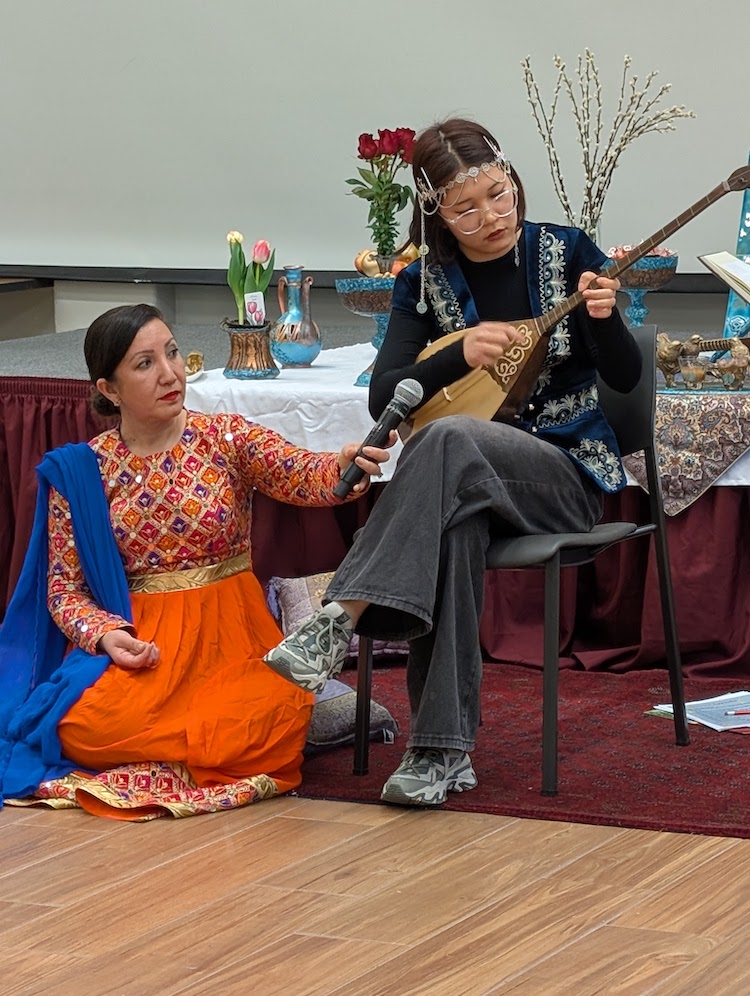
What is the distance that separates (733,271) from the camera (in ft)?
8.80

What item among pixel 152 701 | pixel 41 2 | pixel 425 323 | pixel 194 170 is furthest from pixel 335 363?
pixel 41 2

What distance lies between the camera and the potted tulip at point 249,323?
3314 millimetres

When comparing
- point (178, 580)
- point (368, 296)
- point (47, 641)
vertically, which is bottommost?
point (47, 641)

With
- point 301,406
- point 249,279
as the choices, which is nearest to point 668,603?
point 301,406

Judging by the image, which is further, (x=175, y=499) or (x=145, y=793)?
(x=175, y=499)

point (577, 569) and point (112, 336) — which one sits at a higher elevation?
point (112, 336)

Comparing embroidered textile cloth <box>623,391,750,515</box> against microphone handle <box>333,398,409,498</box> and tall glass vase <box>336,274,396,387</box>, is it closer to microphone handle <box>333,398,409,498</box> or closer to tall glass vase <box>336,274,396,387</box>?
tall glass vase <box>336,274,396,387</box>

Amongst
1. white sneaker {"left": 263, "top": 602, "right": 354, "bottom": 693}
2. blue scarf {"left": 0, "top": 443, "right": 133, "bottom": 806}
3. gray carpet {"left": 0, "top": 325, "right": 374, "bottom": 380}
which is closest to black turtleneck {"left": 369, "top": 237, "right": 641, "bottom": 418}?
white sneaker {"left": 263, "top": 602, "right": 354, "bottom": 693}

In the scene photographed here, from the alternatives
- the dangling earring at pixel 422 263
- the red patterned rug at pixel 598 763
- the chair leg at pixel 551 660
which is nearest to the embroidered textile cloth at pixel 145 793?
the red patterned rug at pixel 598 763

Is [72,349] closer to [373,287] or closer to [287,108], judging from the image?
[287,108]

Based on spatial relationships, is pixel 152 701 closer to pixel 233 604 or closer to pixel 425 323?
pixel 233 604

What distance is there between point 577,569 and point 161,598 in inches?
40.2

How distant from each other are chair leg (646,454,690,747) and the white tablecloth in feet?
2.27

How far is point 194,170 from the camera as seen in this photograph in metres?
5.57
